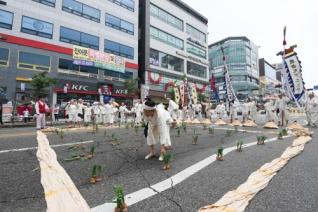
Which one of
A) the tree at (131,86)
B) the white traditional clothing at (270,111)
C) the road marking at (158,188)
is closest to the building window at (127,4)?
→ the tree at (131,86)

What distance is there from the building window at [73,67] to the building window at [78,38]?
7.82 ft

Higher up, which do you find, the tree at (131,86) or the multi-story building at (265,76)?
the multi-story building at (265,76)

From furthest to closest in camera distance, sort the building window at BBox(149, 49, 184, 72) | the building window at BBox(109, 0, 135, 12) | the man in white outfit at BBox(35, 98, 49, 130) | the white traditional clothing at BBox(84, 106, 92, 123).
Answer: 1. the building window at BBox(149, 49, 184, 72)
2. the building window at BBox(109, 0, 135, 12)
3. the white traditional clothing at BBox(84, 106, 92, 123)
4. the man in white outfit at BBox(35, 98, 49, 130)

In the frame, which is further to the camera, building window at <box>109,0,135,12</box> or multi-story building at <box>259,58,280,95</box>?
multi-story building at <box>259,58,280,95</box>

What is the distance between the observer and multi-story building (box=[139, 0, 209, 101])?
3850 centimetres

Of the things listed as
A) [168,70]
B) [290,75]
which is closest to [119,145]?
[290,75]

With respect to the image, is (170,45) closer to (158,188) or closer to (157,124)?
(157,124)

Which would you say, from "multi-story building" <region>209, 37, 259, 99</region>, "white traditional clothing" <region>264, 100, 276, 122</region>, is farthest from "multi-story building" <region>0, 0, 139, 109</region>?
"multi-story building" <region>209, 37, 259, 99</region>

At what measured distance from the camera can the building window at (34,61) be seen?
24.4 meters

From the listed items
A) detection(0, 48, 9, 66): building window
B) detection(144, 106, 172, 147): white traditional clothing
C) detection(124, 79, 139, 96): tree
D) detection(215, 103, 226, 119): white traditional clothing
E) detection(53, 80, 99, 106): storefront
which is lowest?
detection(144, 106, 172, 147): white traditional clothing

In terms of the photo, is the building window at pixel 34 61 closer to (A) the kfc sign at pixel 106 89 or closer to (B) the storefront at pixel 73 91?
(B) the storefront at pixel 73 91

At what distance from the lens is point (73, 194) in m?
3.51

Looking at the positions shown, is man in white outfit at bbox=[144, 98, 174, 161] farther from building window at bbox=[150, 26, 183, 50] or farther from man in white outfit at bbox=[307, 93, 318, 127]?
building window at bbox=[150, 26, 183, 50]

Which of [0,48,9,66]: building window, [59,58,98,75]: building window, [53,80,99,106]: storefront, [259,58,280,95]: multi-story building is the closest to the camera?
[0,48,9,66]: building window
